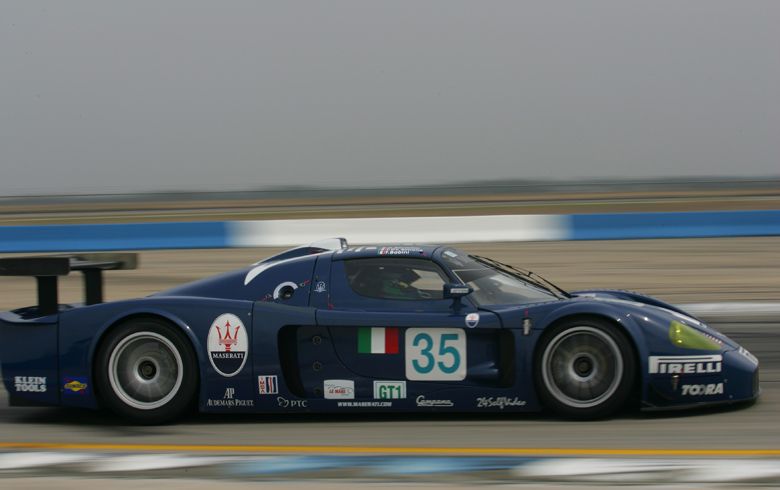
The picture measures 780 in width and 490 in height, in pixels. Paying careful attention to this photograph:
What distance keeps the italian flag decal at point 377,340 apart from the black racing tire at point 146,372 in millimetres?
1053

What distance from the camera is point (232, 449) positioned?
5363 mm

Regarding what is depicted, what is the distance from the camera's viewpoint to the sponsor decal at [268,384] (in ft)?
19.4

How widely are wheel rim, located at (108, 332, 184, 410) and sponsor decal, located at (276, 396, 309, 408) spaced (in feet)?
2.11

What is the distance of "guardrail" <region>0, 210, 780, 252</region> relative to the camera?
17125 millimetres

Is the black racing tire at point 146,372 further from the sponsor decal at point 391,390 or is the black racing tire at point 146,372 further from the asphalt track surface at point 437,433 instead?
the sponsor decal at point 391,390

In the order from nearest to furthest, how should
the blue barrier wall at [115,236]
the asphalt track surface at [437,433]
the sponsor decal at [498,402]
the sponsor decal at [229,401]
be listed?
the asphalt track surface at [437,433] < the sponsor decal at [498,402] < the sponsor decal at [229,401] < the blue barrier wall at [115,236]

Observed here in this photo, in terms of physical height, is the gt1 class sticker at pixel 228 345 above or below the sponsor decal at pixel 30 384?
above

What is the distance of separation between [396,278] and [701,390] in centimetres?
193

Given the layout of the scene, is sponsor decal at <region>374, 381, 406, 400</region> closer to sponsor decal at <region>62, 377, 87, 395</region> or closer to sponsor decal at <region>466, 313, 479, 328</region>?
sponsor decal at <region>466, 313, 479, 328</region>

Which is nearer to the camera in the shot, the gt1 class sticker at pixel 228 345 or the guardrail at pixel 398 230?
the gt1 class sticker at pixel 228 345

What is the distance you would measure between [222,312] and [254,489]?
5.80 ft

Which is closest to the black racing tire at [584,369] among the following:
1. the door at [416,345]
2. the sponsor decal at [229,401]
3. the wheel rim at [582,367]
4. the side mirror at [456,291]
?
the wheel rim at [582,367]

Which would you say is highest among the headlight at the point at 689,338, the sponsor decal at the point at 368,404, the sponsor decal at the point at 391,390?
the headlight at the point at 689,338

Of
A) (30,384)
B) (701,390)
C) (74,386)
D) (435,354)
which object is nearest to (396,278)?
(435,354)
